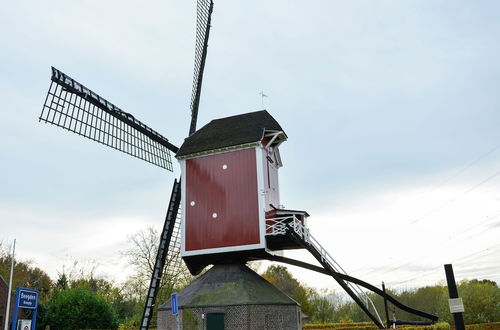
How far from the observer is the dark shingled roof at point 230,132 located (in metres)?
20.4

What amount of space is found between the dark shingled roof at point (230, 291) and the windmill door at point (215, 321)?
0.40m

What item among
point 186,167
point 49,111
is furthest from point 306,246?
point 49,111

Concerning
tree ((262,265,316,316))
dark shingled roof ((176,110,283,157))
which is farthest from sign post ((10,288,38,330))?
tree ((262,265,316,316))

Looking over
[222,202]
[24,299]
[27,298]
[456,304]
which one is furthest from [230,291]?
[456,304]

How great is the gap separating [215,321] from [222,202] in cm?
520

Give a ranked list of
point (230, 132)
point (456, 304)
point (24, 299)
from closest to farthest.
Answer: point (456, 304) < point (24, 299) < point (230, 132)

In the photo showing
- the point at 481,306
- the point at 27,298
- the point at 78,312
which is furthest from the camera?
the point at 481,306

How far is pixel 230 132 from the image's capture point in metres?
21.5

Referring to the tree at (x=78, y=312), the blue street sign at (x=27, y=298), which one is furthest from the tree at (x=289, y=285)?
the blue street sign at (x=27, y=298)

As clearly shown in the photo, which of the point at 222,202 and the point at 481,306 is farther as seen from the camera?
the point at 481,306

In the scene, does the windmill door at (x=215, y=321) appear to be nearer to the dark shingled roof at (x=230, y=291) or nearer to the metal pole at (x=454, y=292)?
the dark shingled roof at (x=230, y=291)

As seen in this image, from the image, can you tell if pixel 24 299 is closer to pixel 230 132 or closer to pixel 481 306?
pixel 230 132

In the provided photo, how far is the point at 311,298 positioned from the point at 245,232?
4079 centimetres

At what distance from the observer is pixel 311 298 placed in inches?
2222
